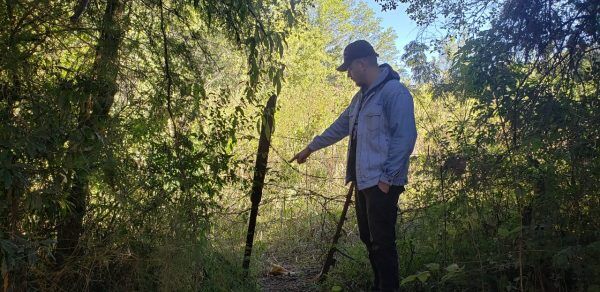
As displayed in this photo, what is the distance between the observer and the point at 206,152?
3572 millimetres

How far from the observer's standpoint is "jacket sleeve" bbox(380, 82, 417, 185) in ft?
11.0

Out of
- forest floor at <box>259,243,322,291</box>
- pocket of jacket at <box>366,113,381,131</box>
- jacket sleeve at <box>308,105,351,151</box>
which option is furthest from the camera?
forest floor at <box>259,243,322,291</box>

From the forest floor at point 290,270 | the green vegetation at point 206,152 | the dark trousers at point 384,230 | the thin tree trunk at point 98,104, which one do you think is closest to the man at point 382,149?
the dark trousers at point 384,230

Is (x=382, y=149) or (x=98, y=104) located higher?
(x=98, y=104)

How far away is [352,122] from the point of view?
384 centimetres

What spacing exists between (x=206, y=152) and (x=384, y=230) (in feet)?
4.45

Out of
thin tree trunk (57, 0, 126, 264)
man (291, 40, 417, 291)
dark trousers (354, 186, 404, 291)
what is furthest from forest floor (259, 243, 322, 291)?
thin tree trunk (57, 0, 126, 264)

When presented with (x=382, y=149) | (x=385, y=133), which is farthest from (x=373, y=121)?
(x=382, y=149)

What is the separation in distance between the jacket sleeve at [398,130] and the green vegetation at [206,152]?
20.8 inches

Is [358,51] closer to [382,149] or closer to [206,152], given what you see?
[382,149]

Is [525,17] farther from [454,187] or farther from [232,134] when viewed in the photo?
[232,134]

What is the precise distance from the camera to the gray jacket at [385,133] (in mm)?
3381

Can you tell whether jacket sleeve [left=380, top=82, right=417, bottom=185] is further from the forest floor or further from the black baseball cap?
the forest floor

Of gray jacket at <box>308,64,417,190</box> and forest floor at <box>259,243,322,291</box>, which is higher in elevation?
gray jacket at <box>308,64,417,190</box>
